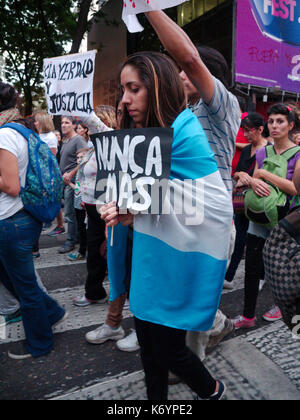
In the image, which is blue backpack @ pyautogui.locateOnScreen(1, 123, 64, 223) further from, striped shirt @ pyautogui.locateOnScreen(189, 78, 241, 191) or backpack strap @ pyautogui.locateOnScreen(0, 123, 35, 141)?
striped shirt @ pyautogui.locateOnScreen(189, 78, 241, 191)

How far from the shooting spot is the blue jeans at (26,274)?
8.23 ft

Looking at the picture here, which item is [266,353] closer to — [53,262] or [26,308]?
[26,308]

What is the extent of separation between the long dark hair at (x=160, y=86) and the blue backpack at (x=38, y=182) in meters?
1.15

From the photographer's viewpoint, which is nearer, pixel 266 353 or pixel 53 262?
pixel 266 353

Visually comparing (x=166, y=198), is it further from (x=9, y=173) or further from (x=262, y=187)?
(x=262, y=187)

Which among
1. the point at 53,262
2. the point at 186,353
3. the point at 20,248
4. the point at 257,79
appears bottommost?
the point at 53,262

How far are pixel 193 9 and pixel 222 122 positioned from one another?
1494 centimetres

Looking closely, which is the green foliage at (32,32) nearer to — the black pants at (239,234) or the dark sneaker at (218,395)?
the black pants at (239,234)

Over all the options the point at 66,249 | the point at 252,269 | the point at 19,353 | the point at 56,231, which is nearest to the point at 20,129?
the point at 19,353

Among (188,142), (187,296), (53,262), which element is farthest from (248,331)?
(53,262)

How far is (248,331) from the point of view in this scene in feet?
9.84

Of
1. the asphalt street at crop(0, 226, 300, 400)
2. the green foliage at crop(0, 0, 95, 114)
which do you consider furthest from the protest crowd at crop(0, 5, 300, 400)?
the green foliage at crop(0, 0, 95, 114)
